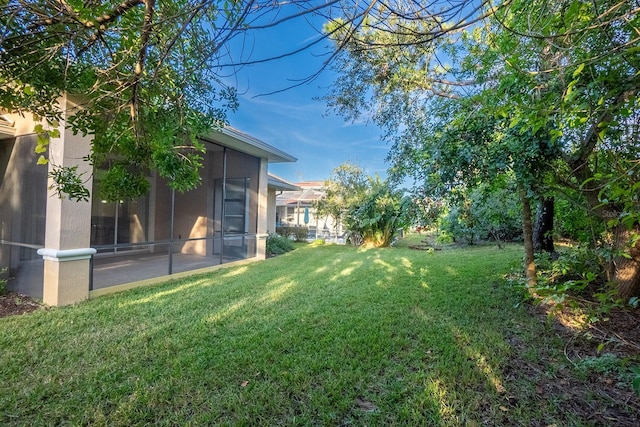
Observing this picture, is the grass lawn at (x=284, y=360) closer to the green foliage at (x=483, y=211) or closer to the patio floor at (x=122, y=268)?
the patio floor at (x=122, y=268)

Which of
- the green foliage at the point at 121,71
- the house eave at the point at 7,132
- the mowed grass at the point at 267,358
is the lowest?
the mowed grass at the point at 267,358

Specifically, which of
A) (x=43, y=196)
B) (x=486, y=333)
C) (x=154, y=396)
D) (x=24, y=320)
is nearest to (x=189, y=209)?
(x=43, y=196)

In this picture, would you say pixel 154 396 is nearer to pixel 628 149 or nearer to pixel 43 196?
pixel 43 196

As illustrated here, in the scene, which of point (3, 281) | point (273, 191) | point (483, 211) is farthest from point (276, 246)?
point (3, 281)

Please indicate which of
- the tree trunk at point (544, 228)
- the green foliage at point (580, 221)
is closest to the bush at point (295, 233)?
the tree trunk at point (544, 228)

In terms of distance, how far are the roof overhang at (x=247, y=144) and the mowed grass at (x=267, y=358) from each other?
12.0 ft

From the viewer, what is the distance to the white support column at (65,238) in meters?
4.53

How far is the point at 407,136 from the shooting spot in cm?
611

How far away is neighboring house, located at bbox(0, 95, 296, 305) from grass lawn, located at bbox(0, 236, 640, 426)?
855 millimetres

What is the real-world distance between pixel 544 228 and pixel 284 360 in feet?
21.1

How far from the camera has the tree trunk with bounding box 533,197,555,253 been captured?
614 centimetres

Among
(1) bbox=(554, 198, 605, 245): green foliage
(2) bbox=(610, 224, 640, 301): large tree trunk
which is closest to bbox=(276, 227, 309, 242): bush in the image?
(1) bbox=(554, 198, 605, 245): green foliage

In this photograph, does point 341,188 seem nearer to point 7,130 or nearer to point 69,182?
point 7,130

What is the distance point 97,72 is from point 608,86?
4.00 m
